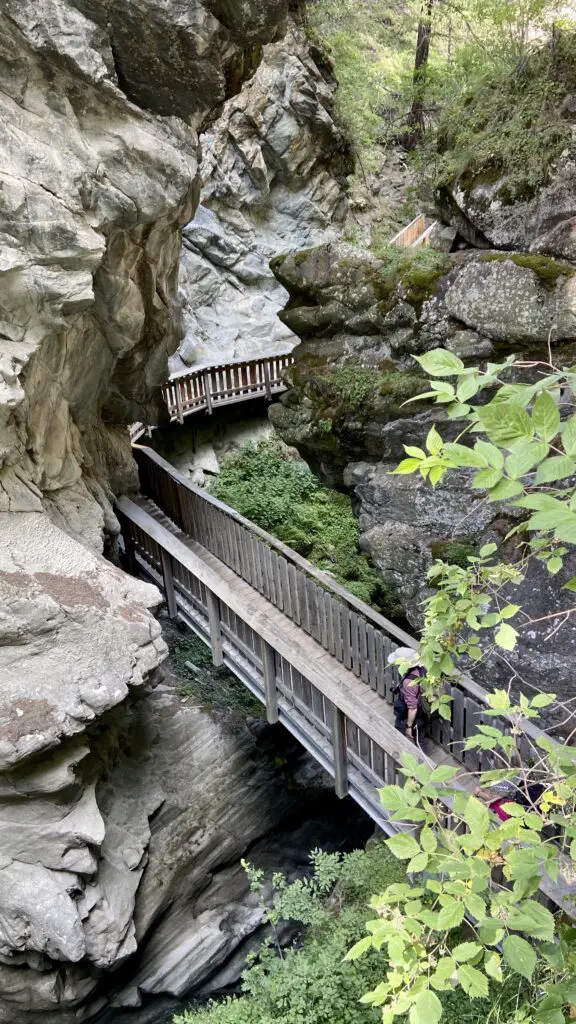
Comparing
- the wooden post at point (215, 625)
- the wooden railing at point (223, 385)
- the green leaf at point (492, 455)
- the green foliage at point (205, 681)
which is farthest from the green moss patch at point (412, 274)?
the green leaf at point (492, 455)

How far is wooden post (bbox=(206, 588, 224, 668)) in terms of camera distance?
8828mm

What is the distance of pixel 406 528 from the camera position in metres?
8.17

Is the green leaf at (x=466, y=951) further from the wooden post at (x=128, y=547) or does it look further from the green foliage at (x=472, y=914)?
the wooden post at (x=128, y=547)

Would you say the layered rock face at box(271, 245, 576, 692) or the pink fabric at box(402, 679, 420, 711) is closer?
the pink fabric at box(402, 679, 420, 711)

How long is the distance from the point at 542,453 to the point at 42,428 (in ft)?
21.4

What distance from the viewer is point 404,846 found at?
2.17 metres

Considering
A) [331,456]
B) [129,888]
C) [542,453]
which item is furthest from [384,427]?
[542,453]

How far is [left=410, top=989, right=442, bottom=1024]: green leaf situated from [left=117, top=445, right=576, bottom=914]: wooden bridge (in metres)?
3.53

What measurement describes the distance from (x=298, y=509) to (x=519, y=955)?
1209cm

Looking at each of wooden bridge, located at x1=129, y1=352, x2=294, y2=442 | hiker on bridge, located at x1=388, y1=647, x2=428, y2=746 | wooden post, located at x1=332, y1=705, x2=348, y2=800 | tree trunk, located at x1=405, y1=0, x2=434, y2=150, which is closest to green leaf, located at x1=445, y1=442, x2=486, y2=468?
hiker on bridge, located at x1=388, y1=647, x2=428, y2=746

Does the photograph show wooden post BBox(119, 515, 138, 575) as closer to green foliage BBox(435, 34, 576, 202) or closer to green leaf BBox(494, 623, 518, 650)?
green foliage BBox(435, 34, 576, 202)

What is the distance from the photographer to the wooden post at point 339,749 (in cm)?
701

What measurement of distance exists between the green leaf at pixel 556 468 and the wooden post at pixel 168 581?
338 inches

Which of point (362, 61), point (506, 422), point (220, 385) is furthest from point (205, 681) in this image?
point (362, 61)
